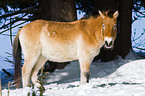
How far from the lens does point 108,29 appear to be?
4.03m

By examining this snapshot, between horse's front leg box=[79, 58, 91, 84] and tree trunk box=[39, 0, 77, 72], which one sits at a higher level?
tree trunk box=[39, 0, 77, 72]

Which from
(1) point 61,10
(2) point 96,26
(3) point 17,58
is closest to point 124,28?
(1) point 61,10

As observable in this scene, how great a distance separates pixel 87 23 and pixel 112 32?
76 cm

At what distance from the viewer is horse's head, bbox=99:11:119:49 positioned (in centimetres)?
400

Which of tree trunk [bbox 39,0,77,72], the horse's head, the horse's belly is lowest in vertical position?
the horse's belly

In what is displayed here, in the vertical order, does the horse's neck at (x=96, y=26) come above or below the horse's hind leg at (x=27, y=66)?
above

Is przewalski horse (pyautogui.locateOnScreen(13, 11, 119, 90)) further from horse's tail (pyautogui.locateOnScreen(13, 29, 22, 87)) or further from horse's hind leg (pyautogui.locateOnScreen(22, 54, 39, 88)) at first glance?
horse's tail (pyautogui.locateOnScreen(13, 29, 22, 87))

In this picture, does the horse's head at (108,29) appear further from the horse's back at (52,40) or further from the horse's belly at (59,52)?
the horse's belly at (59,52)

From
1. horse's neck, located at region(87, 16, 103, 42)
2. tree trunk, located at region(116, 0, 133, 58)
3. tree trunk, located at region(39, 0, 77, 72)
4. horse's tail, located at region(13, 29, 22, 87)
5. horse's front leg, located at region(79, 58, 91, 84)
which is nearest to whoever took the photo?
horse's front leg, located at region(79, 58, 91, 84)

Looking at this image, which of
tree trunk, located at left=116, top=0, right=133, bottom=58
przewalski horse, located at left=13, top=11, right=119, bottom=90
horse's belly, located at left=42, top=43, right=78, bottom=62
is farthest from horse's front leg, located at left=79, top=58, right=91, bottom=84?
tree trunk, located at left=116, top=0, right=133, bottom=58

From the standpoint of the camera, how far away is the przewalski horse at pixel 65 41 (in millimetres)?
4262

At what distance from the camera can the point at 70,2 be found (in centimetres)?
680

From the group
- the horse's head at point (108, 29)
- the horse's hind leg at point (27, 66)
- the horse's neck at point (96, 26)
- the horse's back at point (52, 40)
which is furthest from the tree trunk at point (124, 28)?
the horse's hind leg at point (27, 66)

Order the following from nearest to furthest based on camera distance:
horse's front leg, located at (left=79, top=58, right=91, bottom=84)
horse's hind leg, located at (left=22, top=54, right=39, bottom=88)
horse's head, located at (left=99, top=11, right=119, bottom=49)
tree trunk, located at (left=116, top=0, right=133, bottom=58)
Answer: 1. horse's head, located at (left=99, top=11, right=119, bottom=49)
2. horse's front leg, located at (left=79, top=58, right=91, bottom=84)
3. horse's hind leg, located at (left=22, top=54, right=39, bottom=88)
4. tree trunk, located at (left=116, top=0, right=133, bottom=58)
